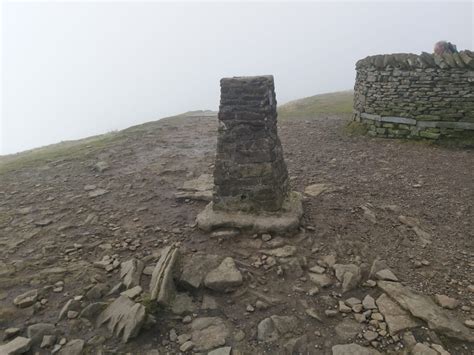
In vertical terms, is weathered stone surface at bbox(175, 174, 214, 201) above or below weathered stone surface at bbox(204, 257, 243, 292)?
above

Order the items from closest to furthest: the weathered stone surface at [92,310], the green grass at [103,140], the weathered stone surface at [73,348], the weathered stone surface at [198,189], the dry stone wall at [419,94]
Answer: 1. the weathered stone surface at [73,348]
2. the weathered stone surface at [92,310]
3. the weathered stone surface at [198,189]
4. the dry stone wall at [419,94]
5. the green grass at [103,140]

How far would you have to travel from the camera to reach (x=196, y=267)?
18.9 ft

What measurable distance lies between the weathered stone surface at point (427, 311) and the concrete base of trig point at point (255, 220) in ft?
6.36

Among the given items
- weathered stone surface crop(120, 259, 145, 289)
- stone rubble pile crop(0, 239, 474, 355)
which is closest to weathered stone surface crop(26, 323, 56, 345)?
stone rubble pile crop(0, 239, 474, 355)

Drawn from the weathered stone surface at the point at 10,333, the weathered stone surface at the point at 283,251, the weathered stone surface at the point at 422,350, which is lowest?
the weathered stone surface at the point at 422,350

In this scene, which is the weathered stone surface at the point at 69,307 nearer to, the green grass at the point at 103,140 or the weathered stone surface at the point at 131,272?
the weathered stone surface at the point at 131,272

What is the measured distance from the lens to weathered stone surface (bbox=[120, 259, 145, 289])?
5.52m

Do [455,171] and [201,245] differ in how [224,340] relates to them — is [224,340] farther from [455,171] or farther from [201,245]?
[455,171]

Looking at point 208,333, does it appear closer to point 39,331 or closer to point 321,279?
point 321,279

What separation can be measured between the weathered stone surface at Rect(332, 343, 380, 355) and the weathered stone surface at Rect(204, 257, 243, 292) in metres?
1.70

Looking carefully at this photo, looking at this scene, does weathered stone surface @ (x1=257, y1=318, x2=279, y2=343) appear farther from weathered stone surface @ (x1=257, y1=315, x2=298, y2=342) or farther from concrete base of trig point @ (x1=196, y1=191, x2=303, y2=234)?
concrete base of trig point @ (x1=196, y1=191, x2=303, y2=234)

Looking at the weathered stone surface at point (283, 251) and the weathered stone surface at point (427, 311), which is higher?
the weathered stone surface at point (283, 251)

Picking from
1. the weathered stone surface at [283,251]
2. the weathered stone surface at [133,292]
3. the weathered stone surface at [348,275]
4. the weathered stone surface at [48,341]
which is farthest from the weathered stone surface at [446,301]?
the weathered stone surface at [48,341]

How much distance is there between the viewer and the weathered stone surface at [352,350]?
4289 mm
